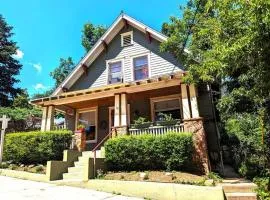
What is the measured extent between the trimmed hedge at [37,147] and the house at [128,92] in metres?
2.00

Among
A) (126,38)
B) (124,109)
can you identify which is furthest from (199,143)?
(126,38)

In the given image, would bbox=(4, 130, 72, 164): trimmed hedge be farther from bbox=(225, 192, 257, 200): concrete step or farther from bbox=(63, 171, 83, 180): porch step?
bbox=(225, 192, 257, 200): concrete step

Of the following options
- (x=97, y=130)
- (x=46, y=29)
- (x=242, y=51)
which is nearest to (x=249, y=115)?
(x=242, y=51)

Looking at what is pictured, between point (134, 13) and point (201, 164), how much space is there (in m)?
10.2

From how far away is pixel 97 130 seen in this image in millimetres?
16062

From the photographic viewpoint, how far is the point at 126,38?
1700 cm

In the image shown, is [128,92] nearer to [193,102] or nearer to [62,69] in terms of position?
[193,102]

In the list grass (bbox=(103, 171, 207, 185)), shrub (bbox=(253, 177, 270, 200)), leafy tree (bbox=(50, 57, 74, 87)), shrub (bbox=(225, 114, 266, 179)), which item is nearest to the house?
shrub (bbox=(225, 114, 266, 179))

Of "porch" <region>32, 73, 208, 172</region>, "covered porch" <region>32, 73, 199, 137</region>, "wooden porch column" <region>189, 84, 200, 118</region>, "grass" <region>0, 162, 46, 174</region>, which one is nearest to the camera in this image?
"grass" <region>0, 162, 46, 174</region>

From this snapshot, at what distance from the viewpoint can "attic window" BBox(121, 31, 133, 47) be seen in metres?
16.8

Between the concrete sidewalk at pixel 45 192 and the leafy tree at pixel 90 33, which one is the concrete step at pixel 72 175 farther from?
the leafy tree at pixel 90 33

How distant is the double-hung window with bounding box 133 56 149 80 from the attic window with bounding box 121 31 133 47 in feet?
3.93

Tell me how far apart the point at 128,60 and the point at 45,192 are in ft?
31.4

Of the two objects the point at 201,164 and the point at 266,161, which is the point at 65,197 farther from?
the point at 266,161
